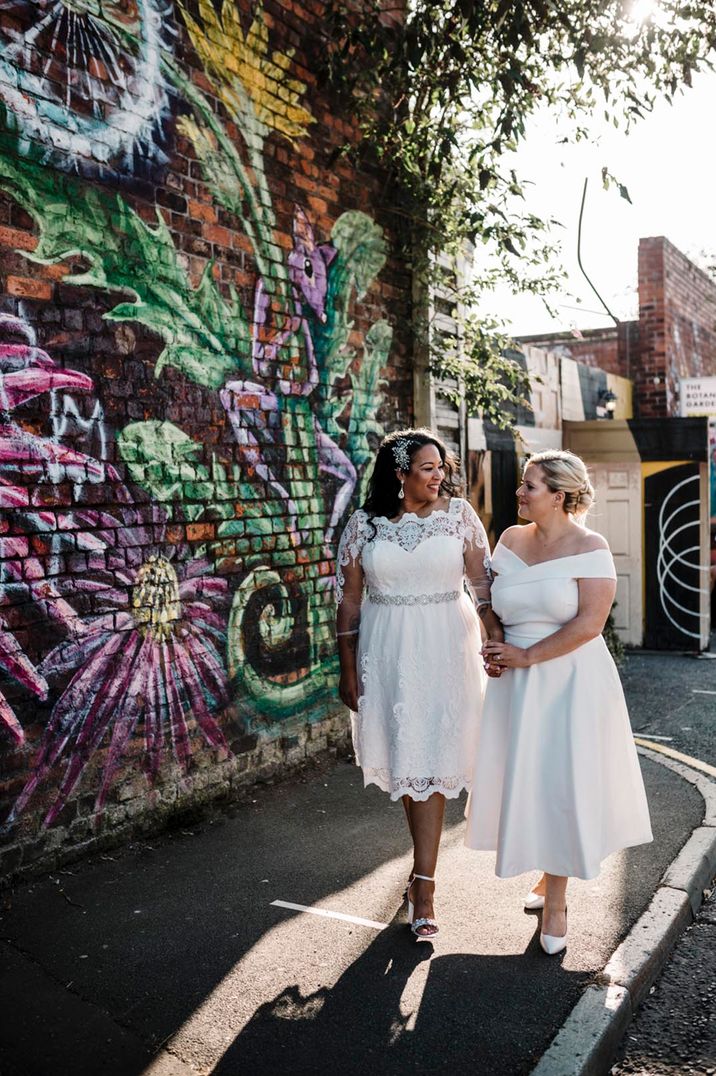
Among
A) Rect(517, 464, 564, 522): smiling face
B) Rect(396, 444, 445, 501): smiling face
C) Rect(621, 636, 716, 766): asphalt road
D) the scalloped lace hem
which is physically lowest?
Rect(621, 636, 716, 766): asphalt road

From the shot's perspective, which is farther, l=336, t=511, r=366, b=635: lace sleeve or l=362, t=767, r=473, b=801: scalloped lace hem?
l=336, t=511, r=366, b=635: lace sleeve

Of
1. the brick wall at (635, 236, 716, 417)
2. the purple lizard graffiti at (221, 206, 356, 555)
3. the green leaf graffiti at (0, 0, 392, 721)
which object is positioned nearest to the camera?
the green leaf graffiti at (0, 0, 392, 721)

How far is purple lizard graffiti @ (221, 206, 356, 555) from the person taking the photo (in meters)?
5.38

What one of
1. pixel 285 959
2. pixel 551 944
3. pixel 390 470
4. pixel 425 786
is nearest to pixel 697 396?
pixel 390 470

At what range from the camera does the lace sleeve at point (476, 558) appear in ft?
13.0

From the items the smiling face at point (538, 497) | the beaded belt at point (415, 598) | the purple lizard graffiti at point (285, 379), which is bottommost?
the beaded belt at point (415, 598)

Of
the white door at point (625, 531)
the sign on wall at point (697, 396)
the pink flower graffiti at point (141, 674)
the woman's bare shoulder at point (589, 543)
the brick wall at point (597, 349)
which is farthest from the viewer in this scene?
the brick wall at point (597, 349)

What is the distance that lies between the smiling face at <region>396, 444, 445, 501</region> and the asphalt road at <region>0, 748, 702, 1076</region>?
5.86 feet

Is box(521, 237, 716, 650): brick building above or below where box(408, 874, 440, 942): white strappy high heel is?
above

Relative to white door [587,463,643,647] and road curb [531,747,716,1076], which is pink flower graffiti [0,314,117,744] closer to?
road curb [531,747,716,1076]

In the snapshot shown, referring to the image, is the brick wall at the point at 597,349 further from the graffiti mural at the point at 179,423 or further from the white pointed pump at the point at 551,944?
the white pointed pump at the point at 551,944

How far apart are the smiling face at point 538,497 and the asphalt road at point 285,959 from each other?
1704 millimetres

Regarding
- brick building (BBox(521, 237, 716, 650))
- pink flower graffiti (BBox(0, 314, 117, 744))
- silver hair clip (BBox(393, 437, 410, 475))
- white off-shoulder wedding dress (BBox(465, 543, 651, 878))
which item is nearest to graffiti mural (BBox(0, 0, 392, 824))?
pink flower graffiti (BBox(0, 314, 117, 744))

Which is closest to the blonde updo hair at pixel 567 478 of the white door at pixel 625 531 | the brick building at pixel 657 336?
the white door at pixel 625 531
